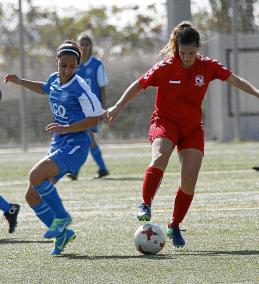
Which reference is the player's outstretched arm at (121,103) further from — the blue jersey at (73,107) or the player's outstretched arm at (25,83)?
the player's outstretched arm at (25,83)

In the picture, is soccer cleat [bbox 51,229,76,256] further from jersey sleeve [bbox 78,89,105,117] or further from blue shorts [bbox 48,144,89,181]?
jersey sleeve [bbox 78,89,105,117]

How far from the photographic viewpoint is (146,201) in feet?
27.6

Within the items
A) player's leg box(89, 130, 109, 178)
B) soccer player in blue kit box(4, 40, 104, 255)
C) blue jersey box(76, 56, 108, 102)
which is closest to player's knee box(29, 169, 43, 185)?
soccer player in blue kit box(4, 40, 104, 255)

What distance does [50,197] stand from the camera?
8.36 m

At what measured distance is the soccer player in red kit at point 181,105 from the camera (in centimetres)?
859

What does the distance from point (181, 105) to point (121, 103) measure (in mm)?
499

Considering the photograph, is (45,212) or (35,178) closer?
(35,178)

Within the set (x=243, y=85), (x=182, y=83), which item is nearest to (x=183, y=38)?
(x=182, y=83)

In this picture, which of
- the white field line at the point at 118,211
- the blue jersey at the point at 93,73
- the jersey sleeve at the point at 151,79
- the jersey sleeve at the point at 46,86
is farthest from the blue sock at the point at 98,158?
the jersey sleeve at the point at 151,79

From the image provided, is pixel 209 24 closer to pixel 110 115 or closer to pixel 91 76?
pixel 91 76

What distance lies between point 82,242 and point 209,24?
1860cm

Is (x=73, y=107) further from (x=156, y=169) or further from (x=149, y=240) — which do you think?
(x=149, y=240)

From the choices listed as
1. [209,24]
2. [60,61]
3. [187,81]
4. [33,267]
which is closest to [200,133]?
[187,81]

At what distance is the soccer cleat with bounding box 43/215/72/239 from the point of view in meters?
8.25
